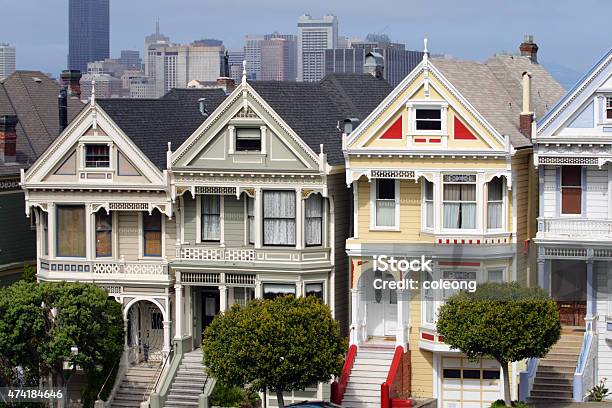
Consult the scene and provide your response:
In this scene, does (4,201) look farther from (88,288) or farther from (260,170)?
(260,170)

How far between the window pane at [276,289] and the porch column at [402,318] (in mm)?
3788

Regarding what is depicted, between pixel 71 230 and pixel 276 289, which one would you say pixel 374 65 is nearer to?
pixel 276 289

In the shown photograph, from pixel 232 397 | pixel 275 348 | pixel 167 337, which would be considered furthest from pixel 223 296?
pixel 275 348

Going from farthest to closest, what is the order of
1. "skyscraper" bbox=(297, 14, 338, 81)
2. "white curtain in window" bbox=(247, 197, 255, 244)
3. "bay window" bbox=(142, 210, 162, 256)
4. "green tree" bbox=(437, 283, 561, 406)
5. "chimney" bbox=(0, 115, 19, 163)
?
"skyscraper" bbox=(297, 14, 338, 81) < "chimney" bbox=(0, 115, 19, 163) < "bay window" bbox=(142, 210, 162, 256) < "white curtain in window" bbox=(247, 197, 255, 244) < "green tree" bbox=(437, 283, 561, 406)

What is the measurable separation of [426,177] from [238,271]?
7.38 metres

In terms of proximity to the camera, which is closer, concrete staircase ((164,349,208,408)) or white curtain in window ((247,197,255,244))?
concrete staircase ((164,349,208,408))

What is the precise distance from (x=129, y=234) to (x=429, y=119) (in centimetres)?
1179

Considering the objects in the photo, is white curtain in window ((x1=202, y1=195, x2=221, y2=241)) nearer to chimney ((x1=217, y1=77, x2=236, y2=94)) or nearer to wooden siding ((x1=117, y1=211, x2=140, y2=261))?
wooden siding ((x1=117, y1=211, x2=140, y2=261))

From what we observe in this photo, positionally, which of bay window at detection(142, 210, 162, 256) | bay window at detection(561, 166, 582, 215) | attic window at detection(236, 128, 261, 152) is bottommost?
bay window at detection(142, 210, 162, 256)

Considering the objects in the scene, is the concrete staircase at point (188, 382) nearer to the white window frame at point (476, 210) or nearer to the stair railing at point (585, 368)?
the white window frame at point (476, 210)

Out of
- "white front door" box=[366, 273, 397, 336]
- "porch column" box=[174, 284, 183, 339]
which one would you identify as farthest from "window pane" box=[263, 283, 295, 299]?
"porch column" box=[174, 284, 183, 339]

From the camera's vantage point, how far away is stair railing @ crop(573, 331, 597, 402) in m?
48.8

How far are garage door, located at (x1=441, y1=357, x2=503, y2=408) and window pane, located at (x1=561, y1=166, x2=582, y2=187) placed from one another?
623 cm

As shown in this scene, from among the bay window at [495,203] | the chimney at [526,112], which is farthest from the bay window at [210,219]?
the chimney at [526,112]
